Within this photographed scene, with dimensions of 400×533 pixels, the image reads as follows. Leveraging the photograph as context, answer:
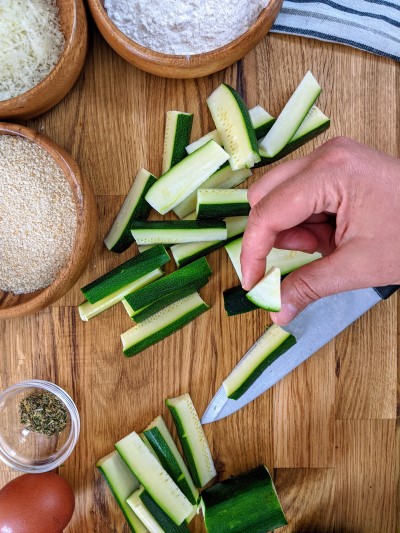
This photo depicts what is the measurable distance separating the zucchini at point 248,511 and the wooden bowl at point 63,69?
133 cm

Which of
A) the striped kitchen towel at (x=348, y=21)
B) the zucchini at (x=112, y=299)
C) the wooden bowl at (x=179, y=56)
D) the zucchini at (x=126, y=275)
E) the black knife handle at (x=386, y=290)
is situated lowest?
the black knife handle at (x=386, y=290)

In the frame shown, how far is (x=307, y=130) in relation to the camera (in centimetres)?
200

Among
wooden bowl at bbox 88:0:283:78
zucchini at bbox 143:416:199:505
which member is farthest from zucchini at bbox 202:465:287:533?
wooden bowl at bbox 88:0:283:78

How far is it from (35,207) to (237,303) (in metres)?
0.68

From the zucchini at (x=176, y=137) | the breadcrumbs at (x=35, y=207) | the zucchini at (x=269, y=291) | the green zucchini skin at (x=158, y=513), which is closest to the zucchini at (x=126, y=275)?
the breadcrumbs at (x=35, y=207)

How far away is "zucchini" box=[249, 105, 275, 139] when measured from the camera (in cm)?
200

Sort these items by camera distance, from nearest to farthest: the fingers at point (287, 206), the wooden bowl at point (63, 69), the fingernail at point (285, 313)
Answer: the fingers at point (287, 206) → the fingernail at point (285, 313) → the wooden bowl at point (63, 69)

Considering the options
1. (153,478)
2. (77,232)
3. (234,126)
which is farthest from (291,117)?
(153,478)

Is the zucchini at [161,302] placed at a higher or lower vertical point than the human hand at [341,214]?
lower

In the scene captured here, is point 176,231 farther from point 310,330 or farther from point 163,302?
point 310,330

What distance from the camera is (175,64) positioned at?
1.81m

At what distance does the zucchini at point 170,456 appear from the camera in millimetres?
2002

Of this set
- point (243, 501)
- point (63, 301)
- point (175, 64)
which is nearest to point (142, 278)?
point (63, 301)

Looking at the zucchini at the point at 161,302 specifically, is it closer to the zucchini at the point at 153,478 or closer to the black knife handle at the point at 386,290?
the zucchini at the point at 153,478
